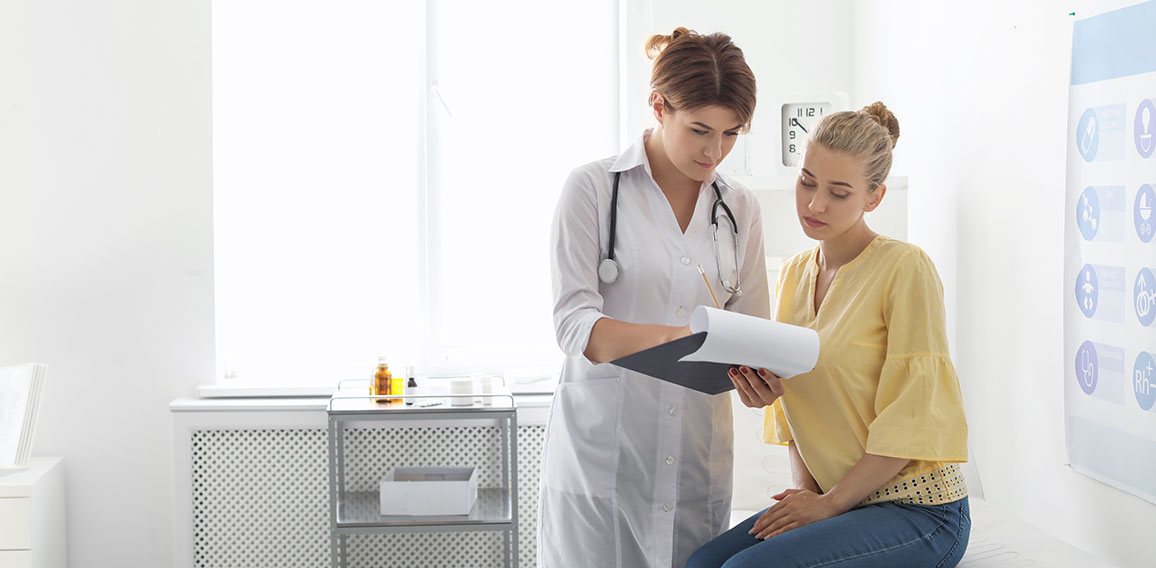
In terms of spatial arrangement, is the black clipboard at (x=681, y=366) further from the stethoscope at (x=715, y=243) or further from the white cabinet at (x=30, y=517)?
the white cabinet at (x=30, y=517)

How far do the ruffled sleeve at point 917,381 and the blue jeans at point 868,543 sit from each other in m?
0.10

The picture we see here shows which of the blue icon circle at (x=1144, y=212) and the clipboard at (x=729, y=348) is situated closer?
the clipboard at (x=729, y=348)

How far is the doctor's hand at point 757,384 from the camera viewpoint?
1454 millimetres

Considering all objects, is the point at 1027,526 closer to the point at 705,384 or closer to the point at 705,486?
the point at 705,486

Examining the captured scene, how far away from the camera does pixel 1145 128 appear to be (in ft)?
5.19

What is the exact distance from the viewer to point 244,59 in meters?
3.02

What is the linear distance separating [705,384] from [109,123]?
2.22 m

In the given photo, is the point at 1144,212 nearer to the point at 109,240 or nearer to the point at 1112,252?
the point at 1112,252

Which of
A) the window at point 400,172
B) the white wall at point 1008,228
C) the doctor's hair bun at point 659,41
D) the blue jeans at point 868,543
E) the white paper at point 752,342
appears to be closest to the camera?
the white paper at point 752,342

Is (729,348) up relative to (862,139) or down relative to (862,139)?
down

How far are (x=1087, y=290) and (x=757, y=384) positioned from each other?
0.77m

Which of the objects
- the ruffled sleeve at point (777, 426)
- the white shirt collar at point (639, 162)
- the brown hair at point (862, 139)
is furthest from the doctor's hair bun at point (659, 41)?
the ruffled sleeve at point (777, 426)

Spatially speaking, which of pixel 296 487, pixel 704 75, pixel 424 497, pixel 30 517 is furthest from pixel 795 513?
pixel 30 517

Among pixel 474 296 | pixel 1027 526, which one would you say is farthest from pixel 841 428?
pixel 474 296
